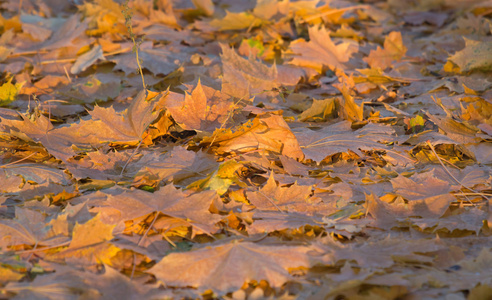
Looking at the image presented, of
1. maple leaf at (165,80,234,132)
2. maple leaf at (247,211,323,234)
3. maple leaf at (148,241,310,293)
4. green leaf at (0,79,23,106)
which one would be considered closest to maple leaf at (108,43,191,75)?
green leaf at (0,79,23,106)

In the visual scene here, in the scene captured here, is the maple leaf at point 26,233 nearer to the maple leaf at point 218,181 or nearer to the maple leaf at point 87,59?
the maple leaf at point 218,181

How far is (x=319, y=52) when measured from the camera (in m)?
2.78

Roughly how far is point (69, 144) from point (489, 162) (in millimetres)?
1728

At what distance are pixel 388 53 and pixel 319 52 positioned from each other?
0.49 m

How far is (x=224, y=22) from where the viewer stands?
3.02 meters

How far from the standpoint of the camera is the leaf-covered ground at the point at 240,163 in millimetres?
1209

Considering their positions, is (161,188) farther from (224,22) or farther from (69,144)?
(224,22)

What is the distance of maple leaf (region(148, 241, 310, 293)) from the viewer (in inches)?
46.2

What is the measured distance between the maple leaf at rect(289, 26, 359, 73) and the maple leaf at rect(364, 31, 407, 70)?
6.3 inches

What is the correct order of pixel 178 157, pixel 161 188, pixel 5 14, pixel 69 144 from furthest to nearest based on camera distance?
pixel 5 14
pixel 69 144
pixel 178 157
pixel 161 188

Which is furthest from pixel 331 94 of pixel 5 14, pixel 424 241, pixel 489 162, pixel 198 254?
pixel 5 14

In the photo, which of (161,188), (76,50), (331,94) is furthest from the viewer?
(76,50)

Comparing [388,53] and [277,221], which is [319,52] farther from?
[277,221]

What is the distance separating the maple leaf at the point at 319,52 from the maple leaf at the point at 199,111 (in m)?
1.00
